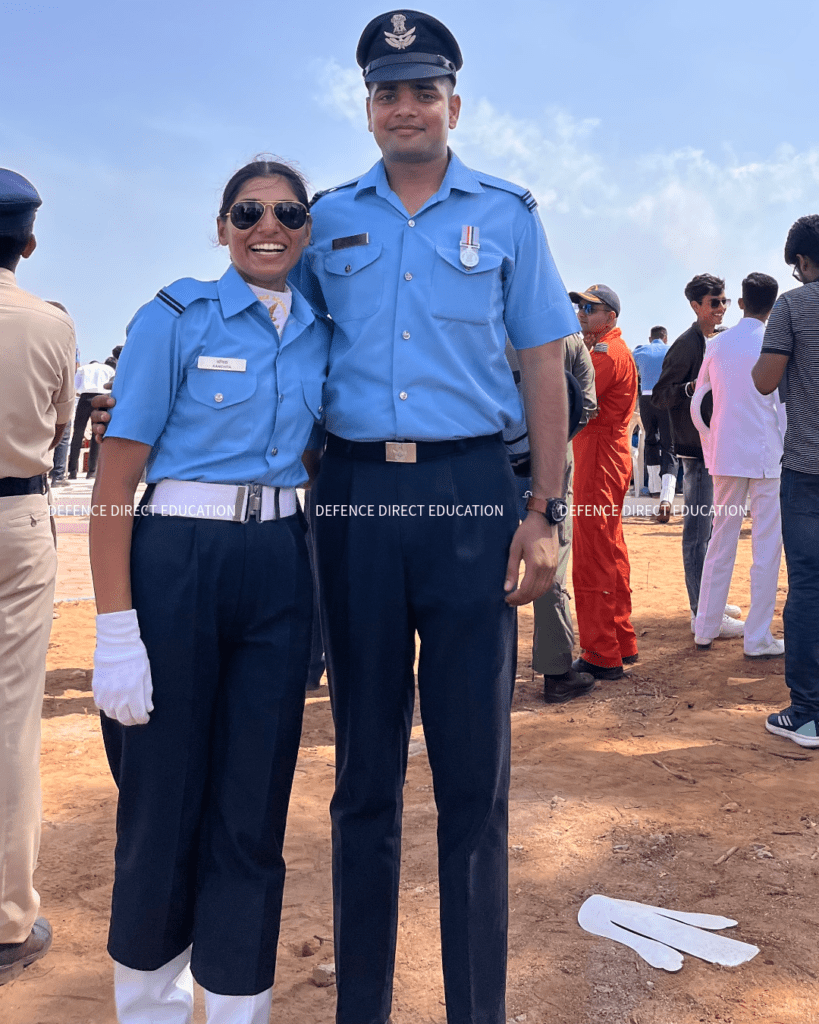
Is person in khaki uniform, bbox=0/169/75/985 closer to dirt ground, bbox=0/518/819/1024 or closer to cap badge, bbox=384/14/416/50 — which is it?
dirt ground, bbox=0/518/819/1024

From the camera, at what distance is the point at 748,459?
5602 millimetres

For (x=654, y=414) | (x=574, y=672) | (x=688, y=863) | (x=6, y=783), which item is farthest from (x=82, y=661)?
(x=654, y=414)

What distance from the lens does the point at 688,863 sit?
3260 mm

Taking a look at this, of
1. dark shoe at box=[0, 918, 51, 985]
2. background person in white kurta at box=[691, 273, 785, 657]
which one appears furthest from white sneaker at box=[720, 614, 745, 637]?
dark shoe at box=[0, 918, 51, 985]

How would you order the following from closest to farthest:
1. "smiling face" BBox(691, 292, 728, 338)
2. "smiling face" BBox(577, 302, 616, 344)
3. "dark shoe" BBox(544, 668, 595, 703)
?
"dark shoe" BBox(544, 668, 595, 703)
"smiling face" BBox(577, 302, 616, 344)
"smiling face" BBox(691, 292, 728, 338)

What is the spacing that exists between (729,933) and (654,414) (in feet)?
20.0

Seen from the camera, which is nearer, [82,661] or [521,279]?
[521,279]

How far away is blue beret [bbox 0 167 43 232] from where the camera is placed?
2.62 metres

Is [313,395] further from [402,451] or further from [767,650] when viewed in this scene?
[767,650]

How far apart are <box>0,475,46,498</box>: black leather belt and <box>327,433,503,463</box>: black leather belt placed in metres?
1.04

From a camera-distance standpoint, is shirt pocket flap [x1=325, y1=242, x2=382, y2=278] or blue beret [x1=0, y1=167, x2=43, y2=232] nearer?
shirt pocket flap [x1=325, y1=242, x2=382, y2=278]

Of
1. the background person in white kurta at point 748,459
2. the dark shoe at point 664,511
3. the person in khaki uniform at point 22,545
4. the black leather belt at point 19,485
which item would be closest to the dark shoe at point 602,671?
the background person in white kurta at point 748,459

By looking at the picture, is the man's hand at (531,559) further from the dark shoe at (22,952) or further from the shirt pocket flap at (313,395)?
the dark shoe at (22,952)

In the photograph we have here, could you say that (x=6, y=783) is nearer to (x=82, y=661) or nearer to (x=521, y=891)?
(x=521, y=891)
